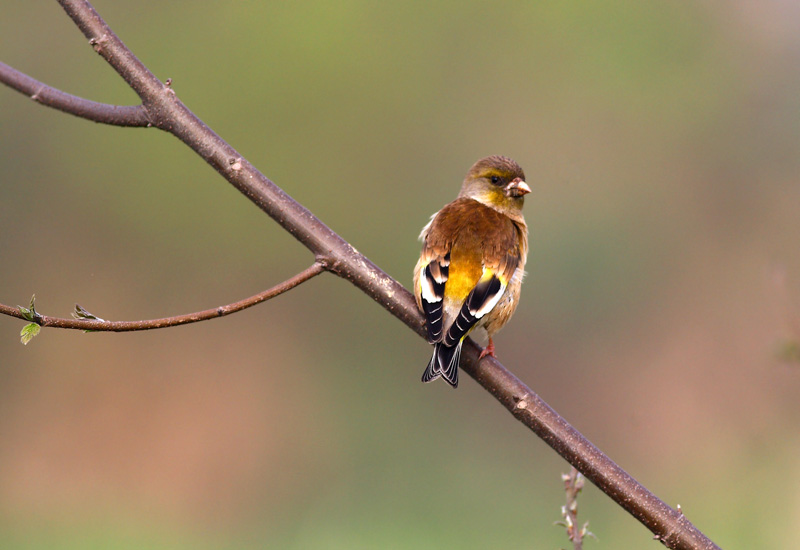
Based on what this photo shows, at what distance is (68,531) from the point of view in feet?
29.8

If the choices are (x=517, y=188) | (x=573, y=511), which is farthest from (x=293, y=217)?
(x=517, y=188)

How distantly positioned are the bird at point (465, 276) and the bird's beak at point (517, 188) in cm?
16

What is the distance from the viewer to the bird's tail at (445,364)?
A: 3.44 m

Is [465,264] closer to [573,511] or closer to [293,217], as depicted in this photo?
[293,217]

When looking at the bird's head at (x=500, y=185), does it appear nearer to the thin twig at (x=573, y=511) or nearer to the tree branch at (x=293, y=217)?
the tree branch at (x=293, y=217)

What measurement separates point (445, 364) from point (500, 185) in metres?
1.63

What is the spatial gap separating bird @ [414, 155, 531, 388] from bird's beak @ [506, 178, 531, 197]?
163 mm

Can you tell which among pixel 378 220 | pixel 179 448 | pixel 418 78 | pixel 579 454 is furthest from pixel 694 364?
pixel 579 454

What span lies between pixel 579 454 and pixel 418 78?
11497mm

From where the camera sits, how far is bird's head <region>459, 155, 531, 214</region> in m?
4.75

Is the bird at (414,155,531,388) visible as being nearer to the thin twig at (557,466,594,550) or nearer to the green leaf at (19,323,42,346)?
the thin twig at (557,466,594,550)

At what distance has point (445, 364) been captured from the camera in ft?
11.3

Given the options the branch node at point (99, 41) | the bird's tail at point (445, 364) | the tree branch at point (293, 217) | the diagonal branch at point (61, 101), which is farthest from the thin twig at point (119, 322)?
the bird's tail at point (445, 364)

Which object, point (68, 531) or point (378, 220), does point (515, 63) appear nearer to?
point (378, 220)
